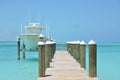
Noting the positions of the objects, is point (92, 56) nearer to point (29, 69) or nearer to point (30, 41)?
point (29, 69)

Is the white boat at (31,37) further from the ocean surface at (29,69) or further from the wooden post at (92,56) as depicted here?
the wooden post at (92,56)

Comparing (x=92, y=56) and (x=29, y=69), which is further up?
(x=92, y=56)

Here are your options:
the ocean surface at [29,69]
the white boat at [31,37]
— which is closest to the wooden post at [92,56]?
the ocean surface at [29,69]

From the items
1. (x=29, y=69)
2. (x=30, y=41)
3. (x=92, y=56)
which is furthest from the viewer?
(x=30, y=41)

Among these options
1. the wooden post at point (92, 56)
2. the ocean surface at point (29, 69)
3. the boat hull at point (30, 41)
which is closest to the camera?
the wooden post at point (92, 56)

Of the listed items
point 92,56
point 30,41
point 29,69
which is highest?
point 30,41

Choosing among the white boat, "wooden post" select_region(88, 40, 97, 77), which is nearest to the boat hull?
the white boat

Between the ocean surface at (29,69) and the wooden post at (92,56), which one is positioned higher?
the wooden post at (92,56)

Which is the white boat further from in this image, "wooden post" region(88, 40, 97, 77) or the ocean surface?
"wooden post" region(88, 40, 97, 77)

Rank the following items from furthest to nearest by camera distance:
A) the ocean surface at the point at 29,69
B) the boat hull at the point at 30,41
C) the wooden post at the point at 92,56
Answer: the boat hull at the point at 30,41 → the ocean surface at the point at 29,69 → the wooden post at the point at 92,56

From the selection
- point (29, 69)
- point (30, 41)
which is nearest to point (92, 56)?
point (29, 69)

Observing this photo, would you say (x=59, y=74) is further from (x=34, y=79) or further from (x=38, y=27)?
(x=38, y=27)

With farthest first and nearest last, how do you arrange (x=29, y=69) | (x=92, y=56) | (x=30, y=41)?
(x=30, y=41), (x=29, y=69), (x=92, y=56)

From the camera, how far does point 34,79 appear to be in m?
24.9
